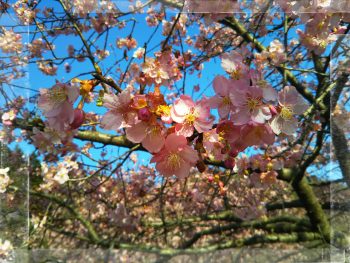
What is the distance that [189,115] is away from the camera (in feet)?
2.10

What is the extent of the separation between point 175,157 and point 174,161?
0.05ft

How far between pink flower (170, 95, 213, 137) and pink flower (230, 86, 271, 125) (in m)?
0.05

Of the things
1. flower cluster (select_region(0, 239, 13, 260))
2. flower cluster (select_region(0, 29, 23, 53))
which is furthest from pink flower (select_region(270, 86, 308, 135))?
flower cluster (select_region(0, 29, 23, 53))

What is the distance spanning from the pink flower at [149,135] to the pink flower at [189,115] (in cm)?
4

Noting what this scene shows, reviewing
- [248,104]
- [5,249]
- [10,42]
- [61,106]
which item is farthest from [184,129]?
[10,42]

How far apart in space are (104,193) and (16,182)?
5.94 feet

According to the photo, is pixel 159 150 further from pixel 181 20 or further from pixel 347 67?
pixel 181 20

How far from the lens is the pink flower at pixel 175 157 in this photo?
25.1 inches

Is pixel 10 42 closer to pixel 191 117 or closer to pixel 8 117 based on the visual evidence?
pixel 8 117

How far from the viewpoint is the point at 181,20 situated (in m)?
2.43

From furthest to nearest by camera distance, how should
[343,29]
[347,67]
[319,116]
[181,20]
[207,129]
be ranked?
[181,20]
[319,116]
[347,67]
[343,29]
[207,129]

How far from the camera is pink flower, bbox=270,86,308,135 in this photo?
0.69 metres

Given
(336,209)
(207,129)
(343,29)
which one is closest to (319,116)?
(336,209)

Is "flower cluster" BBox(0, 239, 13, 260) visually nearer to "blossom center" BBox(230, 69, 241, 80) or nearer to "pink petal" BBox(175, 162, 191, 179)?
"pink petal" BBox(175, 162, 191, 179)
